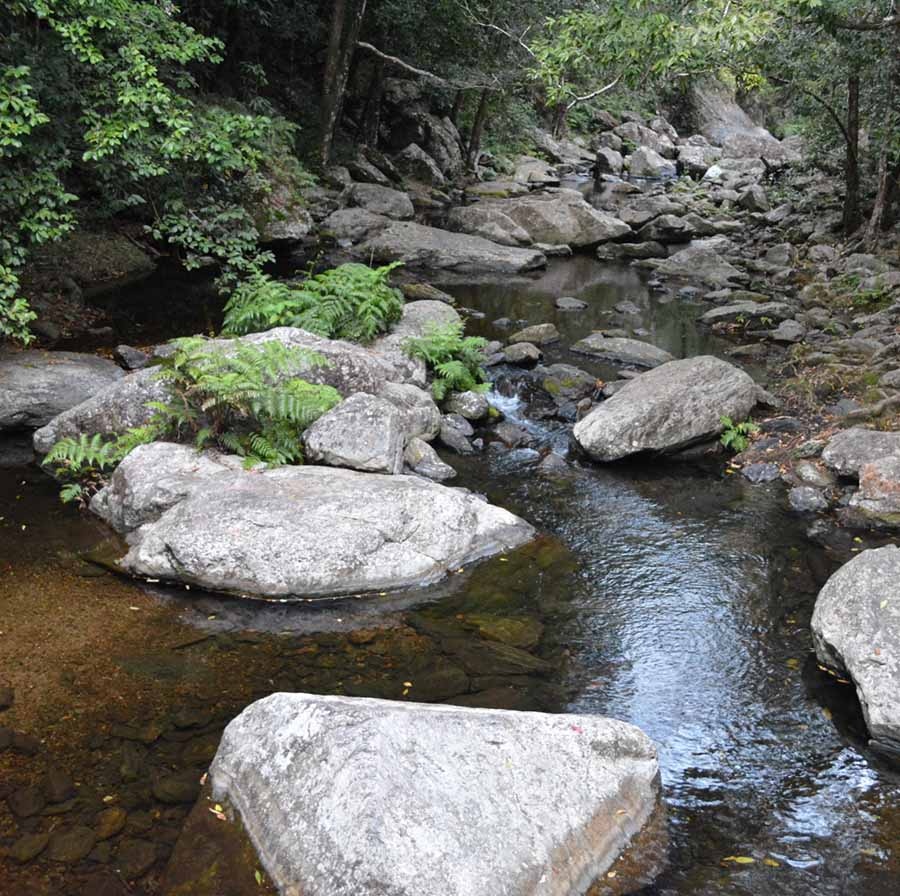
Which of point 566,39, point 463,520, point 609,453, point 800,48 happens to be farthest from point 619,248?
point 463,520

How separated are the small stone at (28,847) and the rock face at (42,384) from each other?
6.78 m

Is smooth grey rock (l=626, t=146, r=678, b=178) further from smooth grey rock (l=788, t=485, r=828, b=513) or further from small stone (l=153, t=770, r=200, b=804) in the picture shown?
small stone (l=153, t=770, r=200, b=804)

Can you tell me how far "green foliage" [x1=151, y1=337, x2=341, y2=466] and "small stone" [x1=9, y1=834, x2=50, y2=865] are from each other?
430 cm

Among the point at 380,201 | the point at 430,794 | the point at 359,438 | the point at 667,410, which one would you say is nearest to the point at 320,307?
the point at 359,438

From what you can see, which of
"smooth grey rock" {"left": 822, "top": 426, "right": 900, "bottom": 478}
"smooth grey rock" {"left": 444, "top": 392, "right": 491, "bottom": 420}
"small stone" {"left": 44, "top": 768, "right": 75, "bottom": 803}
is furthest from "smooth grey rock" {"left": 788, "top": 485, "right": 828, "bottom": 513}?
"small stone" {"left": 44, "top": 768, "right": 75, "bottom": 803}

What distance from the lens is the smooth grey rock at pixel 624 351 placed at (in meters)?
13.7

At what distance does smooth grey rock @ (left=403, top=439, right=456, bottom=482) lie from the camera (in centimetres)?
958

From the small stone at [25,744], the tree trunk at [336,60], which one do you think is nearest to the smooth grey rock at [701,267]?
the tree trunk at [336,60]

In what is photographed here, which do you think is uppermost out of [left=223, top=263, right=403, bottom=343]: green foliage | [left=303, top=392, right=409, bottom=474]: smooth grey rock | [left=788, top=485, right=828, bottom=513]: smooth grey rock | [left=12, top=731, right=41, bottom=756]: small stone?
[left=223, top=263, right=403, bottom=343]: green foliage

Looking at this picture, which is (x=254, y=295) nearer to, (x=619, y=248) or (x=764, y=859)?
(x=764, y=859)

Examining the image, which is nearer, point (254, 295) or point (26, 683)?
point (26, 683)

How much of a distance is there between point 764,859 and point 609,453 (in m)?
5.89

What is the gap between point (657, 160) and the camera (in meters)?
40.1

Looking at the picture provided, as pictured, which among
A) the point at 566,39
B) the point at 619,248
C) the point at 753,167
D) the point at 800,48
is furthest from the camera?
the point at 753,167
